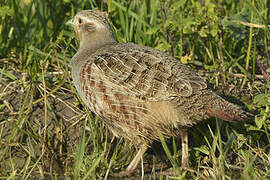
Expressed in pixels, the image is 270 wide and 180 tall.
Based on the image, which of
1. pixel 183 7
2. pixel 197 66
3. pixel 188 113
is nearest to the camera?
pixel 188 113

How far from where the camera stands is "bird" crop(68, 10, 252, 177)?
12.9 feet

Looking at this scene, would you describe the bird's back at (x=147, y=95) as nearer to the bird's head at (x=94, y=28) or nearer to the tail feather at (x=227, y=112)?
the tail feather at (x=227, y=112)

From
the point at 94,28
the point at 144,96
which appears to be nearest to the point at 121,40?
the point at 94,28

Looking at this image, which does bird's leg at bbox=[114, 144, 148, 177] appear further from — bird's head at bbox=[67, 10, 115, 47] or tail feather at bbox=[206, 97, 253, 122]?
bird's head at bbox=[67, 10, 115, 47]

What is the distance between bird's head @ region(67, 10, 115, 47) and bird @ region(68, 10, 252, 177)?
1.35 ft

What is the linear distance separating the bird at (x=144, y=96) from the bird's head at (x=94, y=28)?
41 cm

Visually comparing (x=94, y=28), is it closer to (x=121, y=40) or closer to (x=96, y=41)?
(x=96, y=41)

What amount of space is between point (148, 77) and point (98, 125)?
0.99m

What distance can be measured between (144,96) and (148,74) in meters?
0.20

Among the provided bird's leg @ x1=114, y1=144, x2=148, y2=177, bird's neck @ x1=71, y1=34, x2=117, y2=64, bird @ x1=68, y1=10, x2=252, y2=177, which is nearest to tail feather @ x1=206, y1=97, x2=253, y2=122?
bird @ x1=68, y1=10, x2=252, y2=177

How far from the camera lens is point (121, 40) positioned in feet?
17.3

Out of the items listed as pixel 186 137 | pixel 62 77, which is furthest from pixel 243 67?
pixel 62 77

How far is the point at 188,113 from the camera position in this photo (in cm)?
395

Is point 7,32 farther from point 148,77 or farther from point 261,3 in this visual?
point 261,3
